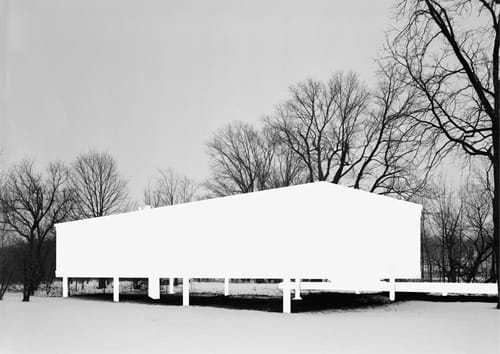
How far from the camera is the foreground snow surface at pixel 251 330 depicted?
37.1 ft

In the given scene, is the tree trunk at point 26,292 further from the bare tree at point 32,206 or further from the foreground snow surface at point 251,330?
the foreground snow surface at point 251,330

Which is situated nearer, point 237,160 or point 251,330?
point 251,330

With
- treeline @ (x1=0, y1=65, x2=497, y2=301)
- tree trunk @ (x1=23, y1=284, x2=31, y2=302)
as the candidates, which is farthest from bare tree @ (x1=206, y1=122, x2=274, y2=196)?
tree trunk @ (x1=23, y1=284, x2=31, y2=302)

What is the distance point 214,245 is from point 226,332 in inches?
223

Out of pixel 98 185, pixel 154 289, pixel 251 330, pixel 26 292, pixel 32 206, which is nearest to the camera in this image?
pixel 251 330

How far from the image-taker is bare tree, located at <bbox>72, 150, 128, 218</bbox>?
133 feet

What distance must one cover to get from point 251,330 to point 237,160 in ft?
99.2

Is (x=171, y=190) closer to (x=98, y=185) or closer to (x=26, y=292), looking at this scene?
(x=98, y=185)

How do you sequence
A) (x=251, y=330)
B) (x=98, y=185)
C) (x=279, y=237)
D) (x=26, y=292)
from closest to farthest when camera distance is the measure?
1. (x=251, y=330)
2. (x=279, y=237)
3. (x=26, y=292)
4. (x=98, y=185)

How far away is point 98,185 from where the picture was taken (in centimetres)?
4175

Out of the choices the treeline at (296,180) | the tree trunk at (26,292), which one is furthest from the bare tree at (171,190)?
the tree trunk at (26,292)

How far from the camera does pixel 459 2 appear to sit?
19766mm

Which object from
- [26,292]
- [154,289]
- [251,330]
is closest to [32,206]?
[26,292]

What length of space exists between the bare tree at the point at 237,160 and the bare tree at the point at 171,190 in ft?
3.98
